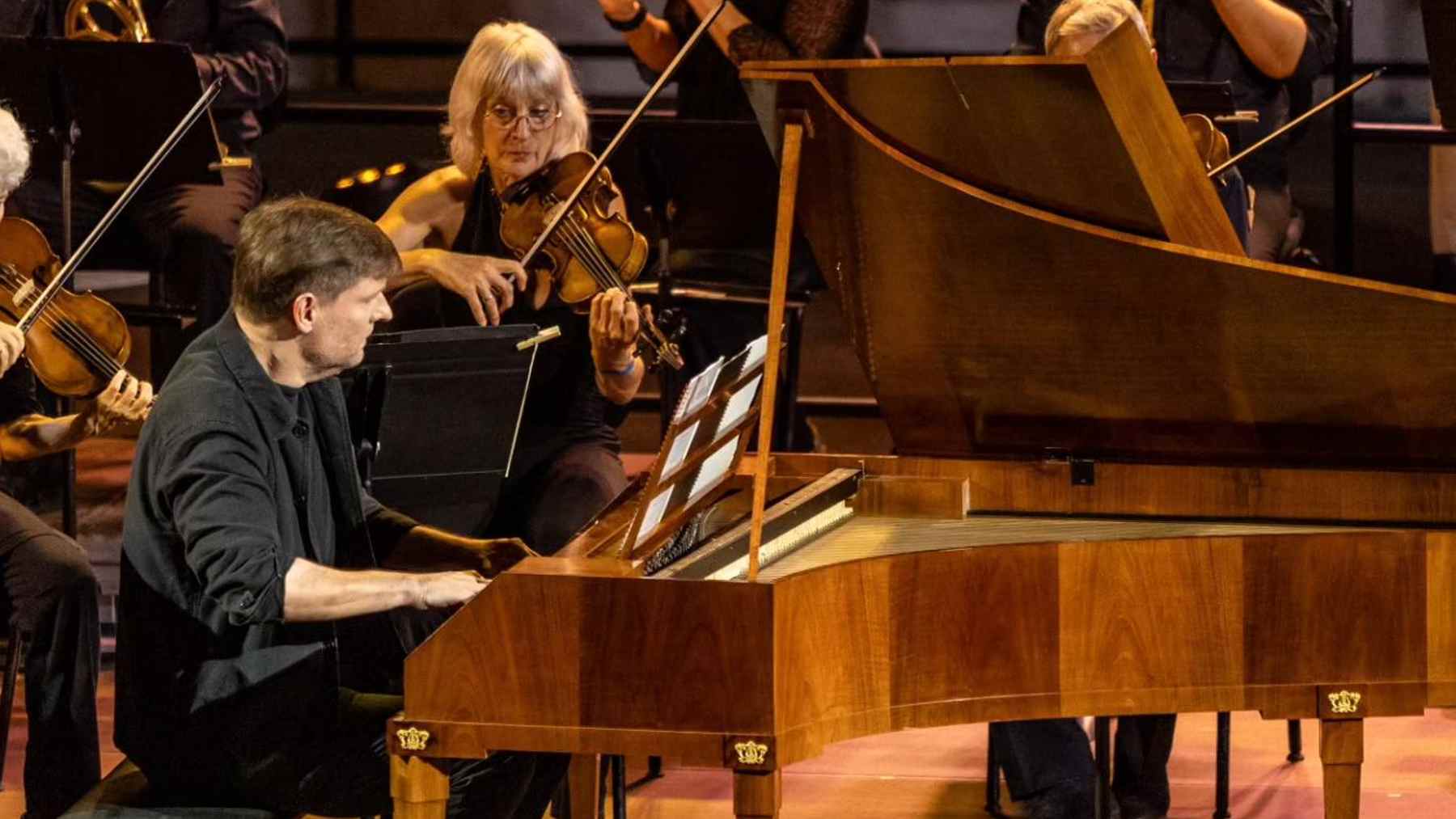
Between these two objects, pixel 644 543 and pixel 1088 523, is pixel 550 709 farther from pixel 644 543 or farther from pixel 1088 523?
pixel 1088 523

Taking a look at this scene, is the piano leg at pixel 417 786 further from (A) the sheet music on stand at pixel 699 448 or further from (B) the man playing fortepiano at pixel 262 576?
(A) the sheet music on stand at pixel 699 448

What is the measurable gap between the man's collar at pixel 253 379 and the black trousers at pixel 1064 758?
1393mm

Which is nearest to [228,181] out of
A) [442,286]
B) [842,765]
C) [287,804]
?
[442,286]

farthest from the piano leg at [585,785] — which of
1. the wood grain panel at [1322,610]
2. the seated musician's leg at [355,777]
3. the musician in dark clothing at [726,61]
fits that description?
the musician in dark clothing at [726,61]

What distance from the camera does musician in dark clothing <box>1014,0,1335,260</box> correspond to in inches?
191

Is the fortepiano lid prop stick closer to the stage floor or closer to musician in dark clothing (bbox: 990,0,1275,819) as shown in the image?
musician in dark clothing (bbox: 990,0,1275,819)

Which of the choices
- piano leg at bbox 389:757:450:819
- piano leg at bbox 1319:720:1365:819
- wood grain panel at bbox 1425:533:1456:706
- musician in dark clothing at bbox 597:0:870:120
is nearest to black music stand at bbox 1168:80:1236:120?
musician in dark clothing at bbox 597:0:870:120

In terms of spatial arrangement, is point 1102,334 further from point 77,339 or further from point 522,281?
point 77,339

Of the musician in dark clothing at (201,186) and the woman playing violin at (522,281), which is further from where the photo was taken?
the musician in dark clothing at (201,186)

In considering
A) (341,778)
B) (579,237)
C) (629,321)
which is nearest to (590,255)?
(579,237)

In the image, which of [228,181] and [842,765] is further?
[228,181]

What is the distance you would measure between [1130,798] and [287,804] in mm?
1602

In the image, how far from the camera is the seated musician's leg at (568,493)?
3648 millimetres

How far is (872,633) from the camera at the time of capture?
2469 mm
